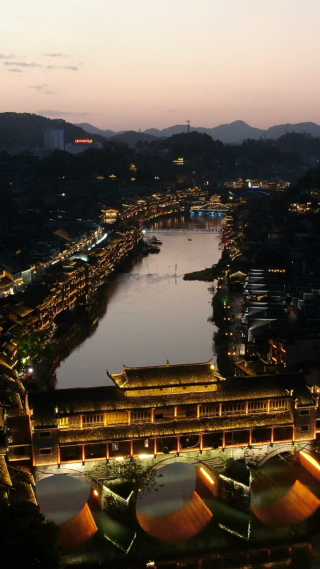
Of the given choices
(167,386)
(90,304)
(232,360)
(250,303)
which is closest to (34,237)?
(90,304)

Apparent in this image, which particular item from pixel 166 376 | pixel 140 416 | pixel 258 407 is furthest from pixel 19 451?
pixel 258 407

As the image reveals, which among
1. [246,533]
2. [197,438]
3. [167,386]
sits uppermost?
[167,386]

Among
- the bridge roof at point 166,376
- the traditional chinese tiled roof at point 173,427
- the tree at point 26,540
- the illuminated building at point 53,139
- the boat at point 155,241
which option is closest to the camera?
the tree at point 26,540

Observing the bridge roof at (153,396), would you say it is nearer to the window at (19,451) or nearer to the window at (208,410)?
the window at (208,410)

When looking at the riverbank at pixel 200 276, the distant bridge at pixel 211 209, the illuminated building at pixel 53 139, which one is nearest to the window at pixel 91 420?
the riverbank at pixel 200 276

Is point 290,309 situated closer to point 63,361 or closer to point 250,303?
point 250,303

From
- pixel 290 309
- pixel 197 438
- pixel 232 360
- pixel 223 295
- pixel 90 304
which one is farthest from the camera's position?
pixel 90 304
